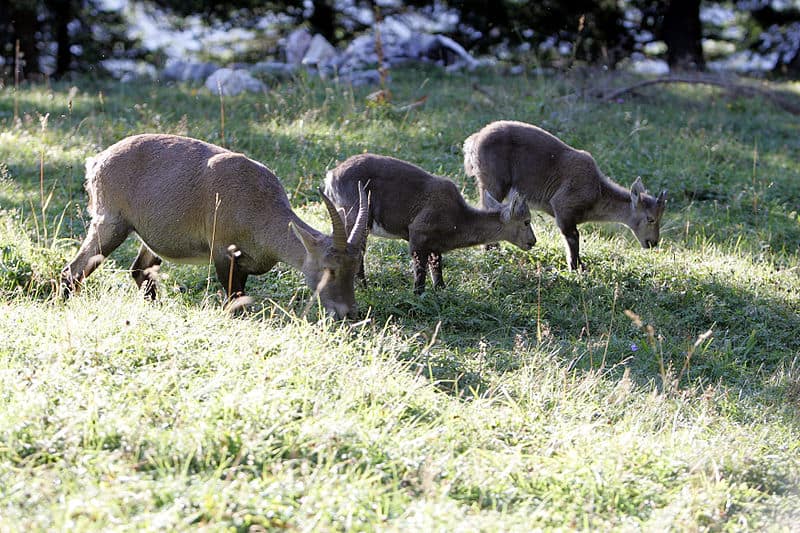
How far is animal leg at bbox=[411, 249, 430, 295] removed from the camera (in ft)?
27.6

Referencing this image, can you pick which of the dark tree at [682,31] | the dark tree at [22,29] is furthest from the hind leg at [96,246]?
the dark tree at [682,31]

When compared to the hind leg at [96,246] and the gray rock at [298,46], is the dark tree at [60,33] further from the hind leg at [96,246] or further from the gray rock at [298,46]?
the hind leg at [96,246]

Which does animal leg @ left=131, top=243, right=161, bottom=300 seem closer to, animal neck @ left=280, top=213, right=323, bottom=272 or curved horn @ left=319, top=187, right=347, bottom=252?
animal neck @ left=280, top=213, right=323, bottom=272

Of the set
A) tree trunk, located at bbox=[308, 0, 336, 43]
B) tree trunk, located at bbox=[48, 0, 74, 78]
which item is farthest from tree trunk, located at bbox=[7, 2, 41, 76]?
tree trunk, located at bbox=[308, 0, 336, 43]

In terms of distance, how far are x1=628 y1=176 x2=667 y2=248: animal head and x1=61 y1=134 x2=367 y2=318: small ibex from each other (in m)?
4.17

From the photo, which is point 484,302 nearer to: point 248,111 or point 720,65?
point 248,111

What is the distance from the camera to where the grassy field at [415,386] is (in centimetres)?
437

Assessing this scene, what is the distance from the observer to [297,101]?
14.0 metres

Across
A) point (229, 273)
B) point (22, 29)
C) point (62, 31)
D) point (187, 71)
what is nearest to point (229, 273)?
point (229, 273)

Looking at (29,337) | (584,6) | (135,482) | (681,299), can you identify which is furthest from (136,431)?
(584,6)

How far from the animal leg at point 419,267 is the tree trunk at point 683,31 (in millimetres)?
15714

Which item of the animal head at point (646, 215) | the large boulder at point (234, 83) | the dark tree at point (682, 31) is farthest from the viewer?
the dark tree at point (682, 31)

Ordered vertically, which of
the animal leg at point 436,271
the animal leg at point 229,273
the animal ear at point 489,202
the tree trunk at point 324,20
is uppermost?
the tree trunk at point 324,20

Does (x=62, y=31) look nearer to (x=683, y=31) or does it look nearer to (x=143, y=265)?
(x=683, y=31)
